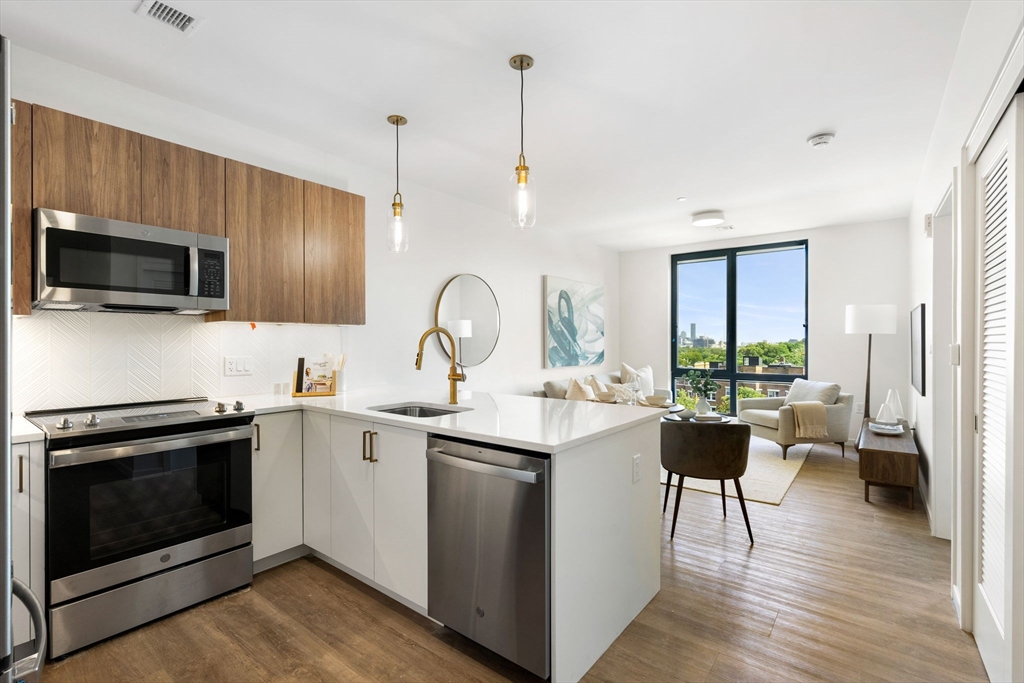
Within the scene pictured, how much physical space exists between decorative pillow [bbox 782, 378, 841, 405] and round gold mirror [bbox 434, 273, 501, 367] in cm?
346

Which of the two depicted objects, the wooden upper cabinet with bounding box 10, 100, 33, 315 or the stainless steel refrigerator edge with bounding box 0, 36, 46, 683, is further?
the wooden upper cabinet with bounding box 10, 100, 33, 315

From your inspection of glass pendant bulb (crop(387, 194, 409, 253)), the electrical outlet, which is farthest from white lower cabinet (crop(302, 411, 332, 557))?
glass pendant bulb (crop(387, 194, 409, 253))

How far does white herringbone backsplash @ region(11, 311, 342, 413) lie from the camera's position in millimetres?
2293

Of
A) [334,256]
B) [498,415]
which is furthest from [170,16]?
[498,415]

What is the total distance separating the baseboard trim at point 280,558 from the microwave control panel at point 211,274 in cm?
140

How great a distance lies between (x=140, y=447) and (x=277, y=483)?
0.70 m

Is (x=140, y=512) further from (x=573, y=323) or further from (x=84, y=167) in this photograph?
(x=573, y=323)

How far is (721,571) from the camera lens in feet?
8.79

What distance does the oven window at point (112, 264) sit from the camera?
→ 2.09 m

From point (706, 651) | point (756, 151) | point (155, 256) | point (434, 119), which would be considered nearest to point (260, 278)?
point (155, 256)

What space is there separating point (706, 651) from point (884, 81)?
9.07 feet

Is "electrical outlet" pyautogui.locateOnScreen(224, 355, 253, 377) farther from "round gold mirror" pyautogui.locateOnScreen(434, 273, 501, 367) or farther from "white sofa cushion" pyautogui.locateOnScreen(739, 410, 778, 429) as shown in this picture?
"white sofa cushion" pyautogui.locateOnScreen(739, 410, 778, 429)

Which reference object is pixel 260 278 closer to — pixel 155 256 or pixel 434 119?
pixel 155 256

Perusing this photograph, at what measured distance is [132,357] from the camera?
2.58 meters
